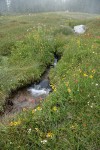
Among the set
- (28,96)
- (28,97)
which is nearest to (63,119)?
(28,97)

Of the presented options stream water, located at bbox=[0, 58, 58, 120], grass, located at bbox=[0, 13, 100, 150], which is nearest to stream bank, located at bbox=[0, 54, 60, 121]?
stream water, located at bbox=[0, 58, 58, 120]

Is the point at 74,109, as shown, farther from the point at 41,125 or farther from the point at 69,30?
the point at 69,30

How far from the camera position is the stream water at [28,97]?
43.2 feet

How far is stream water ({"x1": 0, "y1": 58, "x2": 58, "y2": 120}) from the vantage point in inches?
519

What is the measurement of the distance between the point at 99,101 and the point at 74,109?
967 millimetres

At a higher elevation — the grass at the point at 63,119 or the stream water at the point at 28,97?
the grass at the point at 63,119

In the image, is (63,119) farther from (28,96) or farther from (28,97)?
(28,96)

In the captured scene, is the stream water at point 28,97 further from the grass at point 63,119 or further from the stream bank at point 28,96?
the grass at point 63,119

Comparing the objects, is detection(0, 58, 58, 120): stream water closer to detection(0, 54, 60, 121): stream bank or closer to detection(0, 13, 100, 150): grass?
detection(0, 54, 60, 121): stream bank

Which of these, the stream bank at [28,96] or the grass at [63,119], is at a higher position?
the grass at [63,119]

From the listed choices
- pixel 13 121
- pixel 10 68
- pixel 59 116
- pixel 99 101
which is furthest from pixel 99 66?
pixel 10 68

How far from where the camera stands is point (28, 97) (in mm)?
14555

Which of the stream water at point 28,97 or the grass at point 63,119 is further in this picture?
the stream water at point 28,97

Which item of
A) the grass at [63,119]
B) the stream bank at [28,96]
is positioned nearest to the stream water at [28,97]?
the stream bank at [28,96]
